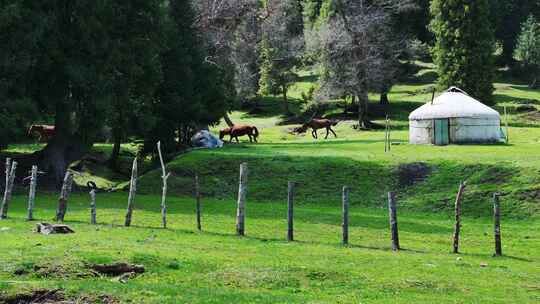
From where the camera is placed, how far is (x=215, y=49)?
67.6 m

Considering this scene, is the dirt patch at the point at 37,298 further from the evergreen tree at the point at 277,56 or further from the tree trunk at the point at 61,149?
the evergreen tree at the point at 277,56

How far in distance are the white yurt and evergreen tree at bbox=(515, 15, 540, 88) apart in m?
42.2

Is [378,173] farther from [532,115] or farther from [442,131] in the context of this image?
[532,115]

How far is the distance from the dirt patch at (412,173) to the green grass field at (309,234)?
14cm

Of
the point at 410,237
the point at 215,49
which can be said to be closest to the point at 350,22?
the point at 215,49

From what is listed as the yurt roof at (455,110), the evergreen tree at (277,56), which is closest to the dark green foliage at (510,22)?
the evergreen tree at (277,56)

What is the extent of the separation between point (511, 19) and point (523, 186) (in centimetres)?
7384

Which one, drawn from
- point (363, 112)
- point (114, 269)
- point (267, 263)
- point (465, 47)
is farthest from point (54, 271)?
point (465, 47)

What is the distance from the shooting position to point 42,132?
2623 inches

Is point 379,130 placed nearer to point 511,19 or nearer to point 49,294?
point 511,19

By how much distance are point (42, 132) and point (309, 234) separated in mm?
42933

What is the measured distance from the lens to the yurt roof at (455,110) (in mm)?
54612

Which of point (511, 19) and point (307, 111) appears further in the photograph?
point (511, 19)

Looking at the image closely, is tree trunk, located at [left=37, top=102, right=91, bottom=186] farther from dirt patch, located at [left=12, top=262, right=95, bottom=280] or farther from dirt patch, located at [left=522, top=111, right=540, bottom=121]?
dirt patch, located at [left=522, top=111, right=540, bottom=121]
